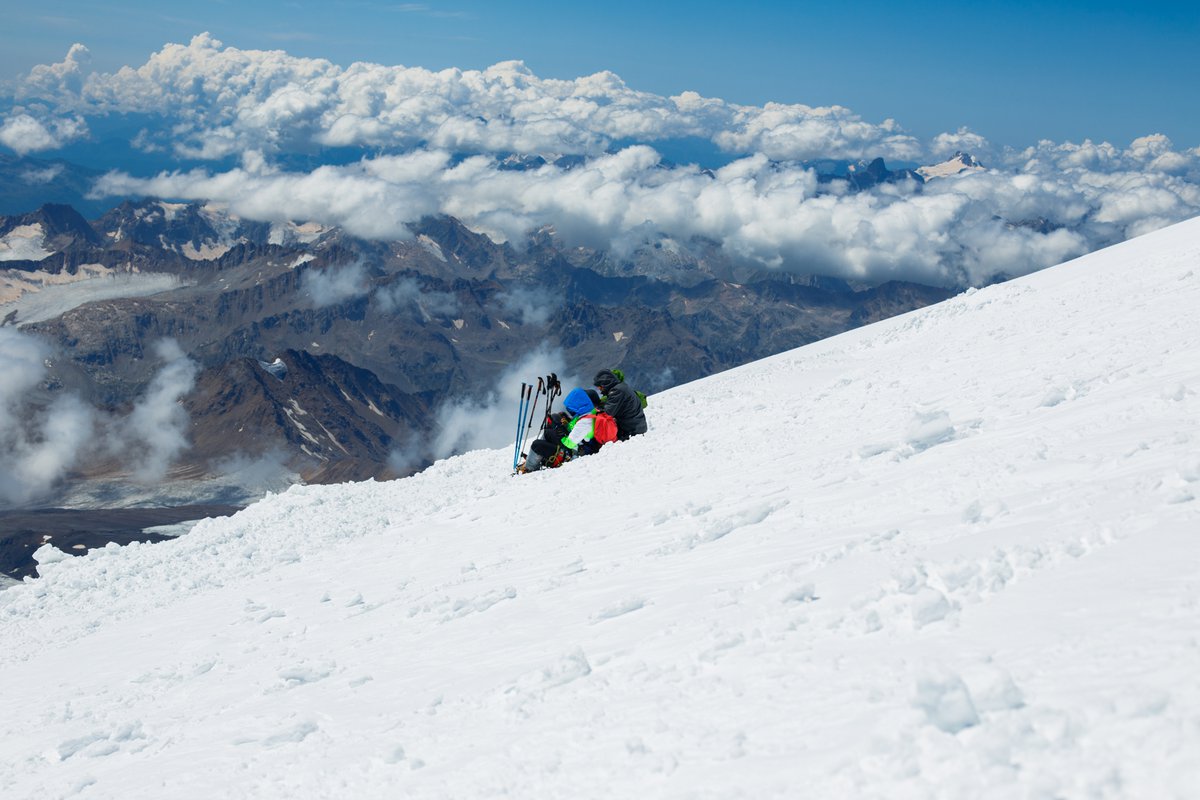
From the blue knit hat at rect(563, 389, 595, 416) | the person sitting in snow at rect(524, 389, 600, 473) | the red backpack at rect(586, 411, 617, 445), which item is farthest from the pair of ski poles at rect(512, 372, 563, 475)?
the red backpack at rect(586, 411, 617, 445)

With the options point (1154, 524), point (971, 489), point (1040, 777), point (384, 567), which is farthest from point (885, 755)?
point (384, 567)

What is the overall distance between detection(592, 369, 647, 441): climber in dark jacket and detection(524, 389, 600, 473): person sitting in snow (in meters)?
0.42

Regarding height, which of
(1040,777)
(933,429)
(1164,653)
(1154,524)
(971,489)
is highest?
Result: (933,429)

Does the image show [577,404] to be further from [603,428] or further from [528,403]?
[528,403]

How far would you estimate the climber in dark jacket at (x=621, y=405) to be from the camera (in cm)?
1995

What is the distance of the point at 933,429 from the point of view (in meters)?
11.8

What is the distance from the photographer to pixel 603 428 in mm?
19688

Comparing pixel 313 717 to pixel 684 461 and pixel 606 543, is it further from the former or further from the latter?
pixel 684 461

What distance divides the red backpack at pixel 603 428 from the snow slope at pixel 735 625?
1.60 metres

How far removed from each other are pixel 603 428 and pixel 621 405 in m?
0.77

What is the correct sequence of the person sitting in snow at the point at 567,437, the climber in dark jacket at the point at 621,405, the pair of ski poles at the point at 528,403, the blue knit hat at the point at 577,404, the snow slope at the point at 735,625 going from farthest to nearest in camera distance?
the pair of ski poles at the point at 528,403 < the climber in dark jacket at the point at 621,405 < the blue knit hat at the point at 577,404 < the person sitting in snow at the point at 567,437 < the snow slope at the point at 735,625

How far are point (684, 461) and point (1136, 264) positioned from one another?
1527cm

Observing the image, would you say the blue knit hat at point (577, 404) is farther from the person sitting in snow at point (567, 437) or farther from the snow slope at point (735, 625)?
the snow slope at point (735, 625)

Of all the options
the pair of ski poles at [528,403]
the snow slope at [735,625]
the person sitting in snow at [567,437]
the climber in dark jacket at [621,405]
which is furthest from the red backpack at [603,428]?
the pair of ski poles at [528,403]
